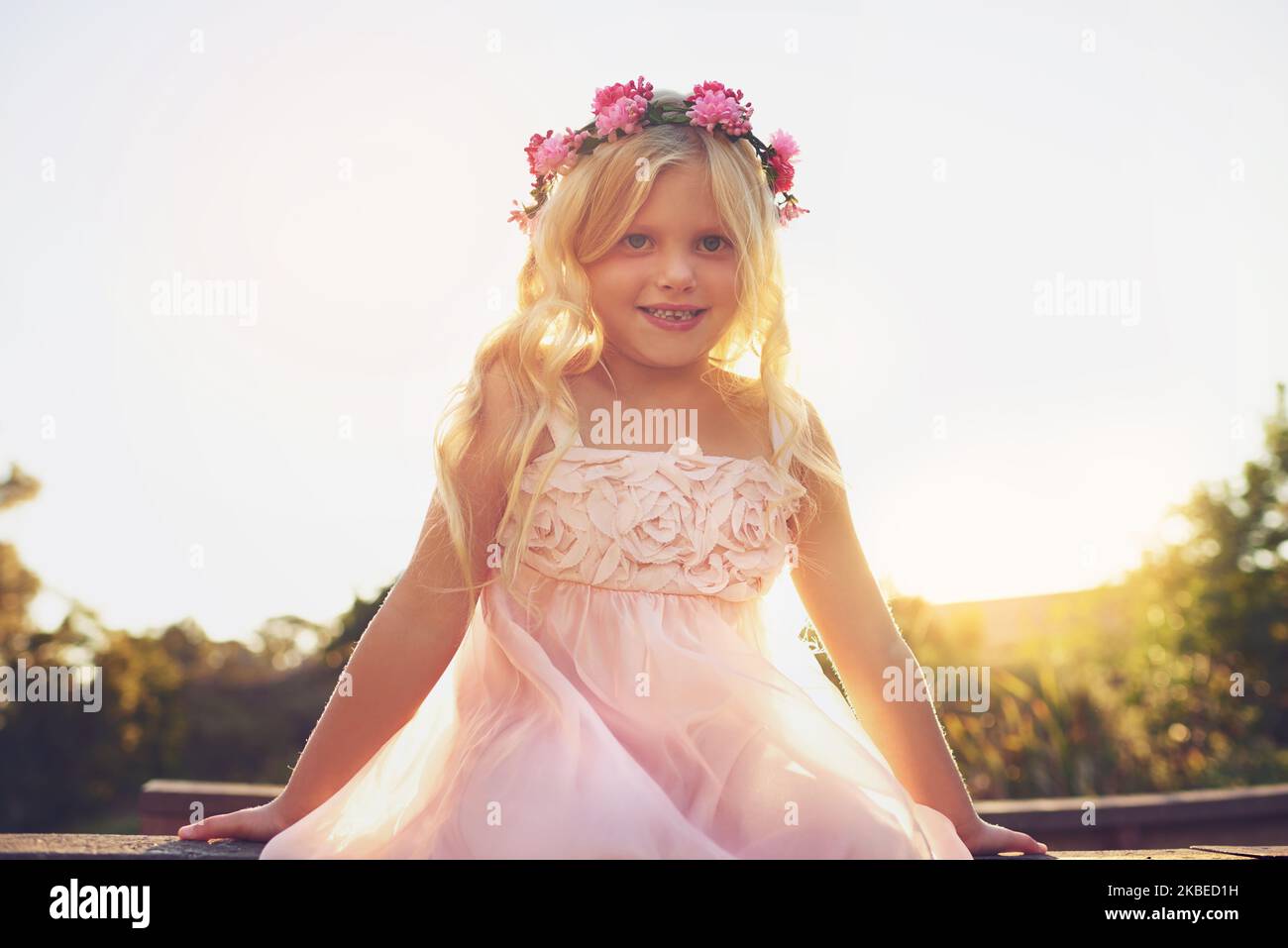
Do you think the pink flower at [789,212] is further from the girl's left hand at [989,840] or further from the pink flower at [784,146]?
the girl's left hand at [989,840]

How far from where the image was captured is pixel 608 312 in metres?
2.44

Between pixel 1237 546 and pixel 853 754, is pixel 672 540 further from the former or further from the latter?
pixel 1237 546

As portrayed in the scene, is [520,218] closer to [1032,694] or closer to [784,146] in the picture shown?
[784,146]

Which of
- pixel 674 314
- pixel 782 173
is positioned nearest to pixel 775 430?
pixel 674 314

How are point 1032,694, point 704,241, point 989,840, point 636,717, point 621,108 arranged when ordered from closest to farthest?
point 636,717
point 989,840
point 704,241
point 621,108
point 1032,694

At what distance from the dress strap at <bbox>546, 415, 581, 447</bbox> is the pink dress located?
0.5 inches

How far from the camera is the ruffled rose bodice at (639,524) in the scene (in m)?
2.23

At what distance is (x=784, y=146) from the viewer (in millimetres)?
2742

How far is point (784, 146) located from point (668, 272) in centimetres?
61

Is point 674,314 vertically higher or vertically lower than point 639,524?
higher
